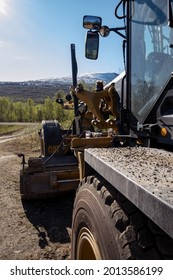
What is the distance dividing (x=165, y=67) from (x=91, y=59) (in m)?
1.70

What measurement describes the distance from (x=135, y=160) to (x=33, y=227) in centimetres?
297

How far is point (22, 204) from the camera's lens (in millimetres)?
5559

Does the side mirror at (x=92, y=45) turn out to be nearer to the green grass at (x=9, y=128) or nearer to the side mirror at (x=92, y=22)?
the side mirror at (x=92, y=22)

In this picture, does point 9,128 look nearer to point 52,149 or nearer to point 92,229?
point 52,149

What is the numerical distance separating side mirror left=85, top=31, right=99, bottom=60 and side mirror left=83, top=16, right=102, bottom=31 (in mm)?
70

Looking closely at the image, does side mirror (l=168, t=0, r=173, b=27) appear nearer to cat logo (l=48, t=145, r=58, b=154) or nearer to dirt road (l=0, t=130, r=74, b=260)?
dirt road (l=0, t=130, r=74, b=260)

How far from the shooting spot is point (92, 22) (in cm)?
355

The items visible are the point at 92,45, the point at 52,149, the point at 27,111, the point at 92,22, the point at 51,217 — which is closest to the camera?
the point at 92,22

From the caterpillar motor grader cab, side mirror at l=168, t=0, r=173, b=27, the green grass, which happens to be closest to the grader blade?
the caterpillar motor grader cab

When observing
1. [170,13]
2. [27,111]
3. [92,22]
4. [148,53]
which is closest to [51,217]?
[92,22]

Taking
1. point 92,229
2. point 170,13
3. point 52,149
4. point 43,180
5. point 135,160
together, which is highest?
point 170,13

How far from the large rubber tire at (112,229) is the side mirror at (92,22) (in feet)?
6.38

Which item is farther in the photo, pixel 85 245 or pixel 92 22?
pixel 92 22
